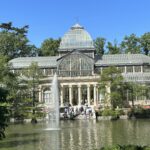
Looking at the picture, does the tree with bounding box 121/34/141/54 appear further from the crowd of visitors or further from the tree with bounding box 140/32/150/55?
the crowd of visitors

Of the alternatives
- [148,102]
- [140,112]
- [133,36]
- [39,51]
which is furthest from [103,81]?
[39,51]

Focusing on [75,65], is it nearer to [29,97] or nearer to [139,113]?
[29,97]

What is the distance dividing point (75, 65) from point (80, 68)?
104 cm

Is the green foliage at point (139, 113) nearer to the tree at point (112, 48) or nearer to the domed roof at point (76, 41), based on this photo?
the domed roof at point (76, 41)

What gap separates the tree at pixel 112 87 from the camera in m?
66.2

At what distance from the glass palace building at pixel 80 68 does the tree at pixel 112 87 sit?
1049 centimetres

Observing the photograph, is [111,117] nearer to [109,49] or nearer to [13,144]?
[13,144]

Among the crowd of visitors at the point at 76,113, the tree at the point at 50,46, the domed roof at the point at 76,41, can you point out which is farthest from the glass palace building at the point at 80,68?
the tree at the point at 50,46

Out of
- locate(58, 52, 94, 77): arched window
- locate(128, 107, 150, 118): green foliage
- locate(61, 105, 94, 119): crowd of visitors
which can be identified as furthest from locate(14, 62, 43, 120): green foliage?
locate(58, 52, 94, 77): arched window

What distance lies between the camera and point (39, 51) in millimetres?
109875

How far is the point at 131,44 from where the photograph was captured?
102438mm

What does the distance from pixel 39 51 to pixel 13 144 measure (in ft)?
260

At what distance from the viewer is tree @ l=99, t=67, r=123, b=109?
2608 inches

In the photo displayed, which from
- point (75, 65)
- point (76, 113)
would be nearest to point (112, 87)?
point (76, 113)
